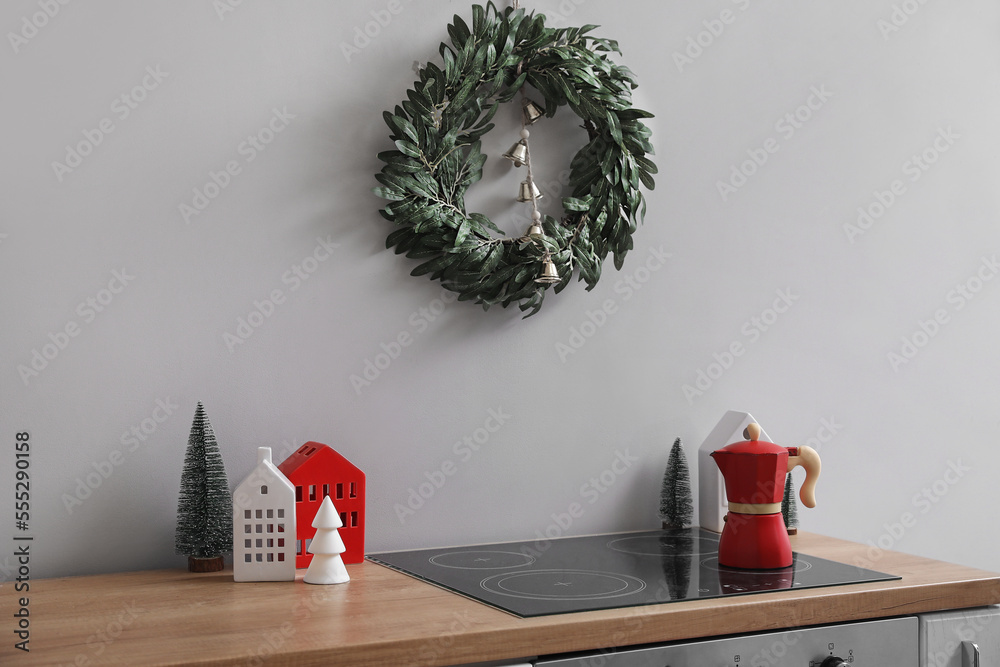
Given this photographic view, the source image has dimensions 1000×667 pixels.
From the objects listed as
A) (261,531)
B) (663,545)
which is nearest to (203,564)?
(261,531)

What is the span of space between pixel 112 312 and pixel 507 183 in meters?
0.81

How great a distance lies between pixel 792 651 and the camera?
4.41ft

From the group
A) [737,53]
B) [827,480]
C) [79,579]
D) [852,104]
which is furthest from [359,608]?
[852,104]

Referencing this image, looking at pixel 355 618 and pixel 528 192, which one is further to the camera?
pixel 528 192

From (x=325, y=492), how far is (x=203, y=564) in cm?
24

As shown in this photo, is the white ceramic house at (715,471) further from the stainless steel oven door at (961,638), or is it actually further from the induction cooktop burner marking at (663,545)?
the stainless steel oven door at (961,638)

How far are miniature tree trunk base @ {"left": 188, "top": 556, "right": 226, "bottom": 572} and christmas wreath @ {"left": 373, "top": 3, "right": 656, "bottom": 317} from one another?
0.65 metres

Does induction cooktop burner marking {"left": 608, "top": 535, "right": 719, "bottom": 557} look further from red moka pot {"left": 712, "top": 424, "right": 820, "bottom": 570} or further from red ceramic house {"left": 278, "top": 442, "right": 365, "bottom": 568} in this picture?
red ceramic house {"left": 278, "top": 442, "right": 365, "bottom": 568}

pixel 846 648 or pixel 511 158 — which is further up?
pixel 511 158

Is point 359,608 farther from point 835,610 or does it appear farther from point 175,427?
point 835,610

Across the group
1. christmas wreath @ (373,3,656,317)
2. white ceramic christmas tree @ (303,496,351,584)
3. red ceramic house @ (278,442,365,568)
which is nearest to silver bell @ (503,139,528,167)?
christmas wreath @ (373,3,656,317)

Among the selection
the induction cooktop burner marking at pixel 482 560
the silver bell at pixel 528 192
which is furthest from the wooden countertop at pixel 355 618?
the silver bell at pixel 528 192

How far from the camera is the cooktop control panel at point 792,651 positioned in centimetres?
125

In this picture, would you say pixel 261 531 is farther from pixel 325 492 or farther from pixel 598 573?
pixel 598 573
